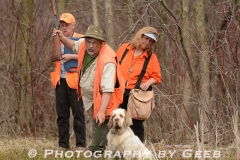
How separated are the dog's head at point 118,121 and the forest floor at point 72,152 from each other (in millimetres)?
661

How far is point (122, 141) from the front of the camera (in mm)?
6957

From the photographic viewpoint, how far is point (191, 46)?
34.1 ft

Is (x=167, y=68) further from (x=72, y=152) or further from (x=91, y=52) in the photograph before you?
(x=91, y=52)

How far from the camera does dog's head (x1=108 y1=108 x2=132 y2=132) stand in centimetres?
688

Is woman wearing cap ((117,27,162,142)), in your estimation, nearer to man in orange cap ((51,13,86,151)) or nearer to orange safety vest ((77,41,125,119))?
man in orange cap ((51,13,86,151))

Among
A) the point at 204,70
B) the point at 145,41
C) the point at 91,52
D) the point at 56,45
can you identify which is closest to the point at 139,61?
the point at 145,41

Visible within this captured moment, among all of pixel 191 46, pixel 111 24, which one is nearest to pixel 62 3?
pixel 111 24

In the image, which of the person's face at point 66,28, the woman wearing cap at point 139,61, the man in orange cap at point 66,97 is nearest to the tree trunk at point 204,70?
the woman wearing cap at point 139,61

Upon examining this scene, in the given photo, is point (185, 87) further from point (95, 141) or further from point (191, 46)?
point (95, 141)

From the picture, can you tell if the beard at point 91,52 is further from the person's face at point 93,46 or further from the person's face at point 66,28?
the person's face at point 66,28

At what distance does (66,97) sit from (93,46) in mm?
1905

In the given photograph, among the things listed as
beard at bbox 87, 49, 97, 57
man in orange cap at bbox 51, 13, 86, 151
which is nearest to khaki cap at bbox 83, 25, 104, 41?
beard at bbox 87, 49, 97, 57

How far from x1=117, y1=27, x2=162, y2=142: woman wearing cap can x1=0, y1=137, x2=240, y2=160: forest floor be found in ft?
2.48

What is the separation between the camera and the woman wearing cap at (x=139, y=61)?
8156 mm
